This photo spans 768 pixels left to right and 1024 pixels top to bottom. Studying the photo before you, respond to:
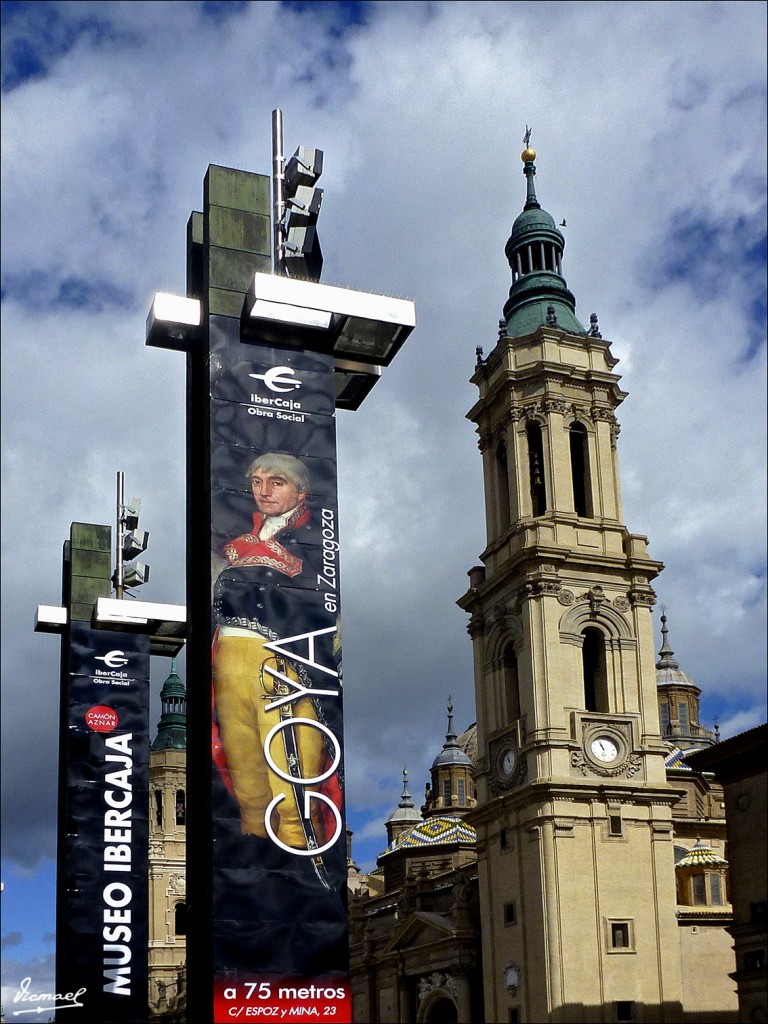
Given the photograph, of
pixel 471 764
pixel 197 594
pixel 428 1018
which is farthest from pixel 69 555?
pixel 471 764

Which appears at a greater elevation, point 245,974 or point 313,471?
point 313,471

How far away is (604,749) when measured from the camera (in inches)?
2462

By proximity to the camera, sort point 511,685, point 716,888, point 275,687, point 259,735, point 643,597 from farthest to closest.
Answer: point 716,888, point 511,685, point 643,597, point 275,687, point 259,735

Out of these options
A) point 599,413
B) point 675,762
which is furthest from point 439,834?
point 599,413

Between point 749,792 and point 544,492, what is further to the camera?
point 544,492

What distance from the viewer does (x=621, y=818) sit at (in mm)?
61625

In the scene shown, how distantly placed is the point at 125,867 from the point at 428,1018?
1228 inches

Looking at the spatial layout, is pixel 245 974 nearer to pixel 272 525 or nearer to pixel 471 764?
pixel 272 525

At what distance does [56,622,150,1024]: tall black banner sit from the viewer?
43500 mm

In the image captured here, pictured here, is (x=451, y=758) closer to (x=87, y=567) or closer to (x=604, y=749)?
(x=604, y=749)

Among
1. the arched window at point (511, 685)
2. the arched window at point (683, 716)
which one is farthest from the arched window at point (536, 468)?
the arched window at point (683, 716)

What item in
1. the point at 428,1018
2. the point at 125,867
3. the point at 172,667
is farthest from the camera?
the point at 172,667

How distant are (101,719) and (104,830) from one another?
3431 mm

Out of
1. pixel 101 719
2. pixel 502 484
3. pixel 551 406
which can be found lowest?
pixel 101 719
